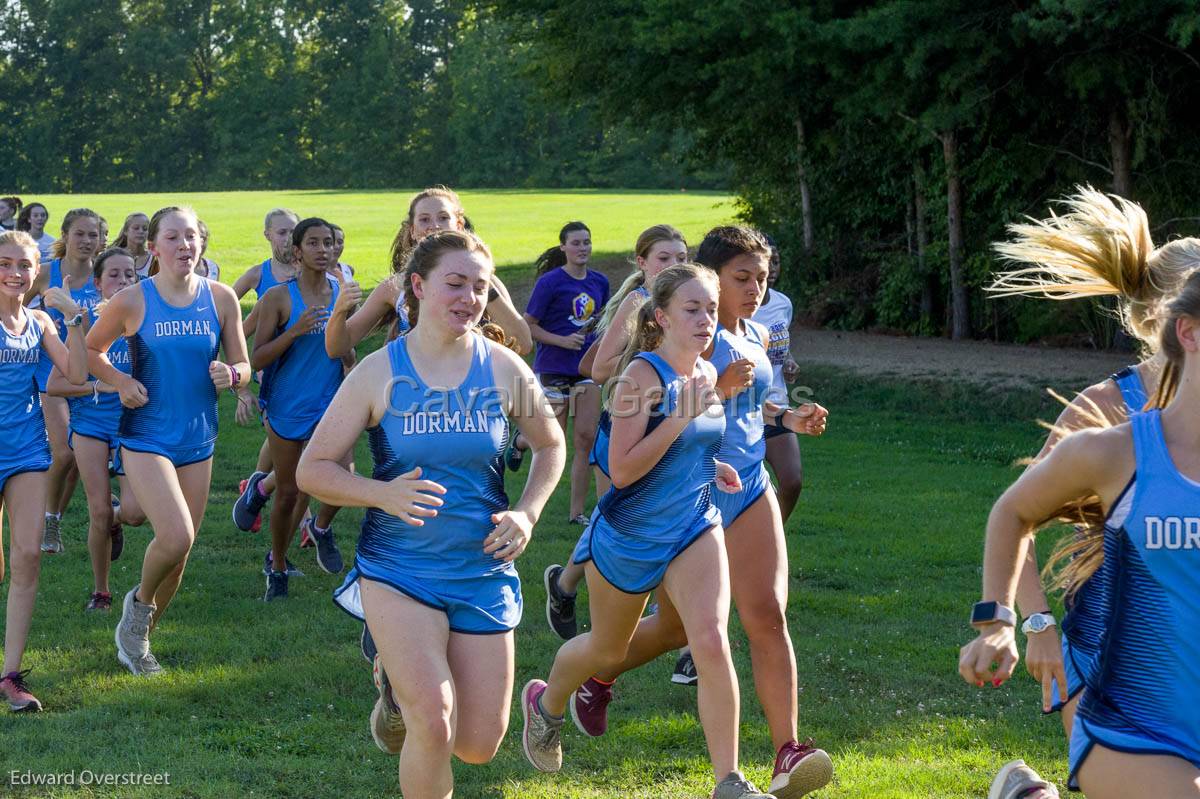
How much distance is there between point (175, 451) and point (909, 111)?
527 inches

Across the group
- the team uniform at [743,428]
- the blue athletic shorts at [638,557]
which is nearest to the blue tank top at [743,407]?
the team uniform at [743,428]

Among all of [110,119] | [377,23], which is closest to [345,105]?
[377,23]

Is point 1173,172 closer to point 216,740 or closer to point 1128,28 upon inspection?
point 1128,28

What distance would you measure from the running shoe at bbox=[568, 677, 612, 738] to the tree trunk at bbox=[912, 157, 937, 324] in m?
14.7

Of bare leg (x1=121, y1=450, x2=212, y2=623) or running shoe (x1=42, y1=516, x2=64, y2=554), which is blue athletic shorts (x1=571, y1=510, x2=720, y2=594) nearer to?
bare leg (x1=121, y1=450, x2=212, y2=623)

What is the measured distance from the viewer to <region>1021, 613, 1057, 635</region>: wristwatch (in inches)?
147

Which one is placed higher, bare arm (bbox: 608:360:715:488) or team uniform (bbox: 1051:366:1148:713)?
bare arm (bbox: 608:360:715:488)

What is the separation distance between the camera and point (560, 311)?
10797 millimetres

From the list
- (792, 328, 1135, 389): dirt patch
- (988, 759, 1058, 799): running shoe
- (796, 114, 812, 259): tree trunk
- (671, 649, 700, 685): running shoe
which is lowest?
(671, 649, 700, 685): running shoe

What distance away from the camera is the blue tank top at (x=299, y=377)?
27.3ft

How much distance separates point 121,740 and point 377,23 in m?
76.9

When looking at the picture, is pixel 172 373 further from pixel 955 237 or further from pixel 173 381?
pixel 955 237

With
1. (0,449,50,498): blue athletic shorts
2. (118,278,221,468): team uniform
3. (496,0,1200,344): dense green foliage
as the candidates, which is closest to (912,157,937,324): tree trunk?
(496,0,1200,344): dense green foliage

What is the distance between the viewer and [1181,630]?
329 cm
